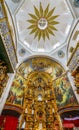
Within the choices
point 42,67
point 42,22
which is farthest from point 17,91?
point 42,22

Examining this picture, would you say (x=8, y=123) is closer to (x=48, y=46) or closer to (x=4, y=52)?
(x=4, y=52)

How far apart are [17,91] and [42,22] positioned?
9839 mm

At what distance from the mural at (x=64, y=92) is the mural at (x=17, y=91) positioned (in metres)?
4.52

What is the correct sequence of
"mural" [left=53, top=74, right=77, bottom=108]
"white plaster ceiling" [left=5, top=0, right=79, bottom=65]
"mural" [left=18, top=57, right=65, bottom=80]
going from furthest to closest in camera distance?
"mural" [left=18, top=57, right=65, bottom=80], "mural" [left=53, top=74, right=77, bottom=108], "white plaster ceiling" [left=5, top=0, right=79, bottom=65]

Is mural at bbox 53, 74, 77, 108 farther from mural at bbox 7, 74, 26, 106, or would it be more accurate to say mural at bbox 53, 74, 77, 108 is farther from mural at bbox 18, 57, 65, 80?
mural at bbox 7, 74, 26, 106

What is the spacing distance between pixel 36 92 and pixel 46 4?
38.5 ft

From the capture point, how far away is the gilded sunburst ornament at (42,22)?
1972 centimetres

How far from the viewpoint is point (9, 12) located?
16.7m

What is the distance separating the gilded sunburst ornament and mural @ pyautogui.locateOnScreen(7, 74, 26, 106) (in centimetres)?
682

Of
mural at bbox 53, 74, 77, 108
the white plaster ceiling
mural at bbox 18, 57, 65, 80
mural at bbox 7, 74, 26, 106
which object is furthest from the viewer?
mural at bbox 18, 57, 65, 80

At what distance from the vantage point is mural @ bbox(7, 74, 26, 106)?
17.9m

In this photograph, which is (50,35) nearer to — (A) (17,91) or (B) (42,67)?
(B) (42,67)

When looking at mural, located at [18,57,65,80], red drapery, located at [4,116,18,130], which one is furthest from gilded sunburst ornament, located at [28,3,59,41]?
red drapery, located at [4,116,18,130]

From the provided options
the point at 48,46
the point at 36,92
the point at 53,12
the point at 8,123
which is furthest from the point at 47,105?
the point at 53,12
